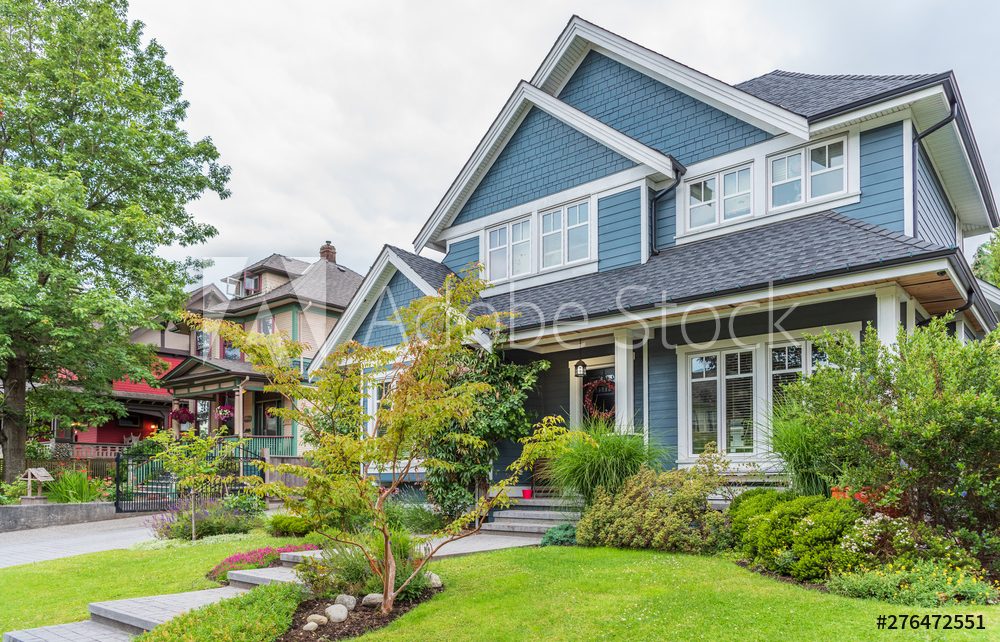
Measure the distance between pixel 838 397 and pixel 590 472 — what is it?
11.8 feet

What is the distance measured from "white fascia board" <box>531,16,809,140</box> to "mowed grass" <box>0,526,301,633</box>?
10.0 metres

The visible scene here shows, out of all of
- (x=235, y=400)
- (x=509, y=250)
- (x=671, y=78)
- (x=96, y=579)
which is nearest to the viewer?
(x=96, y=579)

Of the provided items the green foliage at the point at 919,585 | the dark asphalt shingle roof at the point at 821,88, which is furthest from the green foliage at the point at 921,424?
the dark asphalt shingle roof at the point at 821,88

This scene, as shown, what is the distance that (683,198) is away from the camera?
12.3 m

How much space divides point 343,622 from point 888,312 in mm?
7242

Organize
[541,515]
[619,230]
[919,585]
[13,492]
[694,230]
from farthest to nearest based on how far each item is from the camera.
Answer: [13,492] → [619,230] → [694,230] → [541,515] → [919,585]

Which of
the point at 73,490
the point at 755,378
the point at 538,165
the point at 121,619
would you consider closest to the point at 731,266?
the point at 755,378

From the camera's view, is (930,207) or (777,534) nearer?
(777,534)

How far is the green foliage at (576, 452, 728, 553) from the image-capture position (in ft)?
26.7

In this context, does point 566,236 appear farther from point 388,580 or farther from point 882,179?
point 388,580

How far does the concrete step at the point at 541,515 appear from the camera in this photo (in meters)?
9.97

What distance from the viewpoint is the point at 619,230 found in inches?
500

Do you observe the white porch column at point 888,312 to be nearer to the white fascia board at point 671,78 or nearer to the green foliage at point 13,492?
the white fascia board at point 671,78

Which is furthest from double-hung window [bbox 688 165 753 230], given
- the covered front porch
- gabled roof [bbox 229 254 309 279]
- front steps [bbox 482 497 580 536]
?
gabled roof [bbox 229 254 309 279]
